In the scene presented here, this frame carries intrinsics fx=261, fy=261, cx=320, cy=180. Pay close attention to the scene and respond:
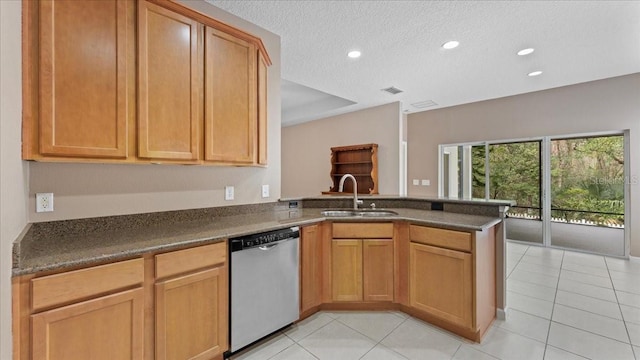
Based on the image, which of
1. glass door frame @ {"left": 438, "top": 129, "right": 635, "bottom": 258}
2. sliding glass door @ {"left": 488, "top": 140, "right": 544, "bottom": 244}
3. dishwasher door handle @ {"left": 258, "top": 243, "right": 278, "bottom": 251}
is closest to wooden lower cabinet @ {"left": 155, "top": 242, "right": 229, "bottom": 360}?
dishwasher door handle @ {"left": 258, "top": 243, "right": 278, "bottom": 251}

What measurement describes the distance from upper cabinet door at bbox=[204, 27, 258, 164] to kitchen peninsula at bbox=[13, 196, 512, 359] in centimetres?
61

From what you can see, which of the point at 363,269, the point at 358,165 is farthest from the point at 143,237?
the point at 358,165

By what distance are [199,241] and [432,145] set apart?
5733mm

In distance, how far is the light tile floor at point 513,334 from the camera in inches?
75.7

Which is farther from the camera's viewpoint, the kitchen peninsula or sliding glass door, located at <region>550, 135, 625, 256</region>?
sliding glass door, located at <region>550, 135, 625, 256</region>

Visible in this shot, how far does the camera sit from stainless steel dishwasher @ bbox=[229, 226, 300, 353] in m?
1.83

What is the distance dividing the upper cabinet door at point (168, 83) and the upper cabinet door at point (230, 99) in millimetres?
88

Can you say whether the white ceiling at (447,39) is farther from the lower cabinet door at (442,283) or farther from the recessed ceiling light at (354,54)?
the lower cabinet door at (442,283)

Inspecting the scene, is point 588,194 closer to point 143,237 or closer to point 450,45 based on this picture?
point 450,45

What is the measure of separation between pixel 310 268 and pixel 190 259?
1100 mm

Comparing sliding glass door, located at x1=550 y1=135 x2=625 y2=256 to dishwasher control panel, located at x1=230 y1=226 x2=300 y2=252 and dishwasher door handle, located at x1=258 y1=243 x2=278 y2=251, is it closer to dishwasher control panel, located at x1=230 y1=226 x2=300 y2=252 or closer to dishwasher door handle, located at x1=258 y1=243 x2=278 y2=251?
dishwasher control panel, located at x1=230 y1=226 x2=300 y2=252

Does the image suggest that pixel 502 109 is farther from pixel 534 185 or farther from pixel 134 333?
pixel 134 333

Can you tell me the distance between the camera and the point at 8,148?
1163 mm

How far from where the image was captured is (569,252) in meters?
4.46
